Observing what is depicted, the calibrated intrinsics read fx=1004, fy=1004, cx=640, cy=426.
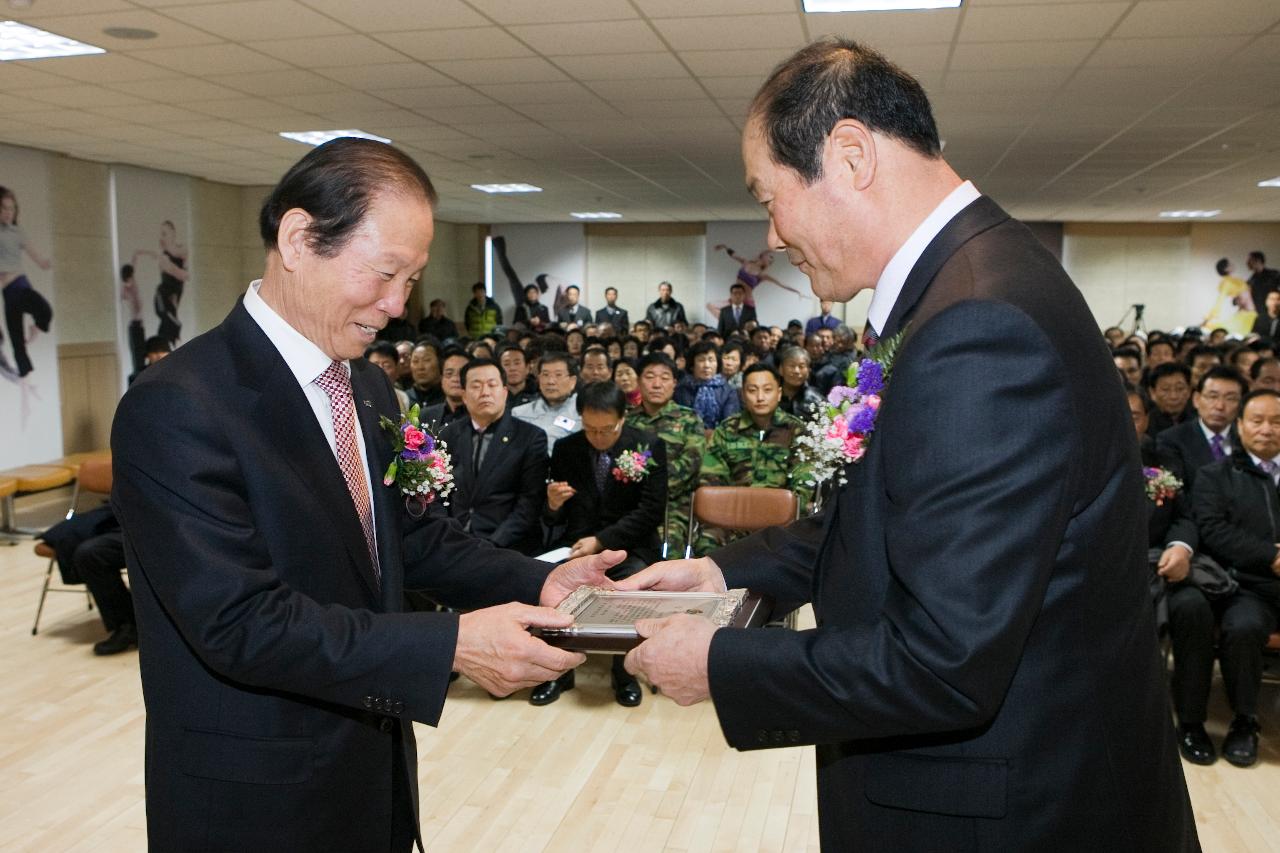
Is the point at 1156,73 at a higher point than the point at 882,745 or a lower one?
higher

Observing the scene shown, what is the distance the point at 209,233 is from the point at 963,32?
33.4ft

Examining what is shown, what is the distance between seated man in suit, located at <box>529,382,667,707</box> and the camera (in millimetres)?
4930

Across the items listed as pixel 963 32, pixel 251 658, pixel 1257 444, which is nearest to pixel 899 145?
pixel 251 658

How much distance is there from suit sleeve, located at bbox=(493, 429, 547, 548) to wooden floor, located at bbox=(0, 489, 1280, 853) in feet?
2.43

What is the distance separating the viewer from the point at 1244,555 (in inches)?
169

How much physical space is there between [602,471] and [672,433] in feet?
2.67

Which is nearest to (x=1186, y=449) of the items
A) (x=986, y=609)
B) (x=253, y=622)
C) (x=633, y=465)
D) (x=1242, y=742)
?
(x=1242, y=742)

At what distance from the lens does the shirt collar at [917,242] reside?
134 cm

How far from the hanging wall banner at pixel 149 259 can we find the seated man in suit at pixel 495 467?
22.3 ft

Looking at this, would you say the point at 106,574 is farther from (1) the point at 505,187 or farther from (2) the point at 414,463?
(1) the point at 505,187

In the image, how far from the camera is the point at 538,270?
20.9 meters

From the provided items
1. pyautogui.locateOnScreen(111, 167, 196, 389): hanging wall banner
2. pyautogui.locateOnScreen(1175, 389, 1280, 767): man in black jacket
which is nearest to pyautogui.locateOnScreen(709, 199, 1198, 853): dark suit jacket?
pyautogui.locateOnScreen(1175, 389, 1280, 767): man in black jacket

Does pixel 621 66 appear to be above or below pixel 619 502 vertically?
above

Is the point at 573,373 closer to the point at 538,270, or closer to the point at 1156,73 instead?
the point at 1156,73
